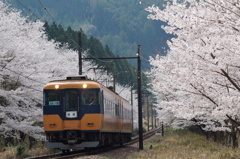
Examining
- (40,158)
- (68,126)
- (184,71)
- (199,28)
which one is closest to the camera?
(199,28)

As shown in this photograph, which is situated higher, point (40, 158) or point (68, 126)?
point (68, 126)

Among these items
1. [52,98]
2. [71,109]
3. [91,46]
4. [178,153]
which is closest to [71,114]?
[71,109]

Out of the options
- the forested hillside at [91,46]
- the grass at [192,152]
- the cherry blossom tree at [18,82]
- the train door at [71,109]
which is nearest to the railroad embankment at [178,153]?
the grass at [192,152]

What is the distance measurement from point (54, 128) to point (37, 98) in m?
6.63

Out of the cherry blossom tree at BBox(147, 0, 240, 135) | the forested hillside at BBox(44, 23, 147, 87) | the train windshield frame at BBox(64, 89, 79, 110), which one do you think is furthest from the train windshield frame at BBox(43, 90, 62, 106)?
the forested hillside at BBox(44, 23, 147, 87)

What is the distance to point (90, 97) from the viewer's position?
16.1m

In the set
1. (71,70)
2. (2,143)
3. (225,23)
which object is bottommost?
(2,143)

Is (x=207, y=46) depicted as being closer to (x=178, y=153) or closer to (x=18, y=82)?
(x=178, y=153)

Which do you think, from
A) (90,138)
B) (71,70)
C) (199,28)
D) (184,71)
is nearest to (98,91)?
(90,138)

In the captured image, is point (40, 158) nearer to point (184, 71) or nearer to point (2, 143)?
point (184, 71)

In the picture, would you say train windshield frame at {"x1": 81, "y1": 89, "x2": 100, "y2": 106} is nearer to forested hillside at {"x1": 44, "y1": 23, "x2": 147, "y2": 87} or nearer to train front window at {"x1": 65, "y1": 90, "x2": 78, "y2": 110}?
train front window at {"x1": 65, "y1": 90, "x2": 78, "y2": 110}

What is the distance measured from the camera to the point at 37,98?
71.8 ft

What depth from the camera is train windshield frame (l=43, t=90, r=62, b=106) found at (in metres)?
15.8

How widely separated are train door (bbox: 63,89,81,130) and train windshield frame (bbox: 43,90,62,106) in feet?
0.90
